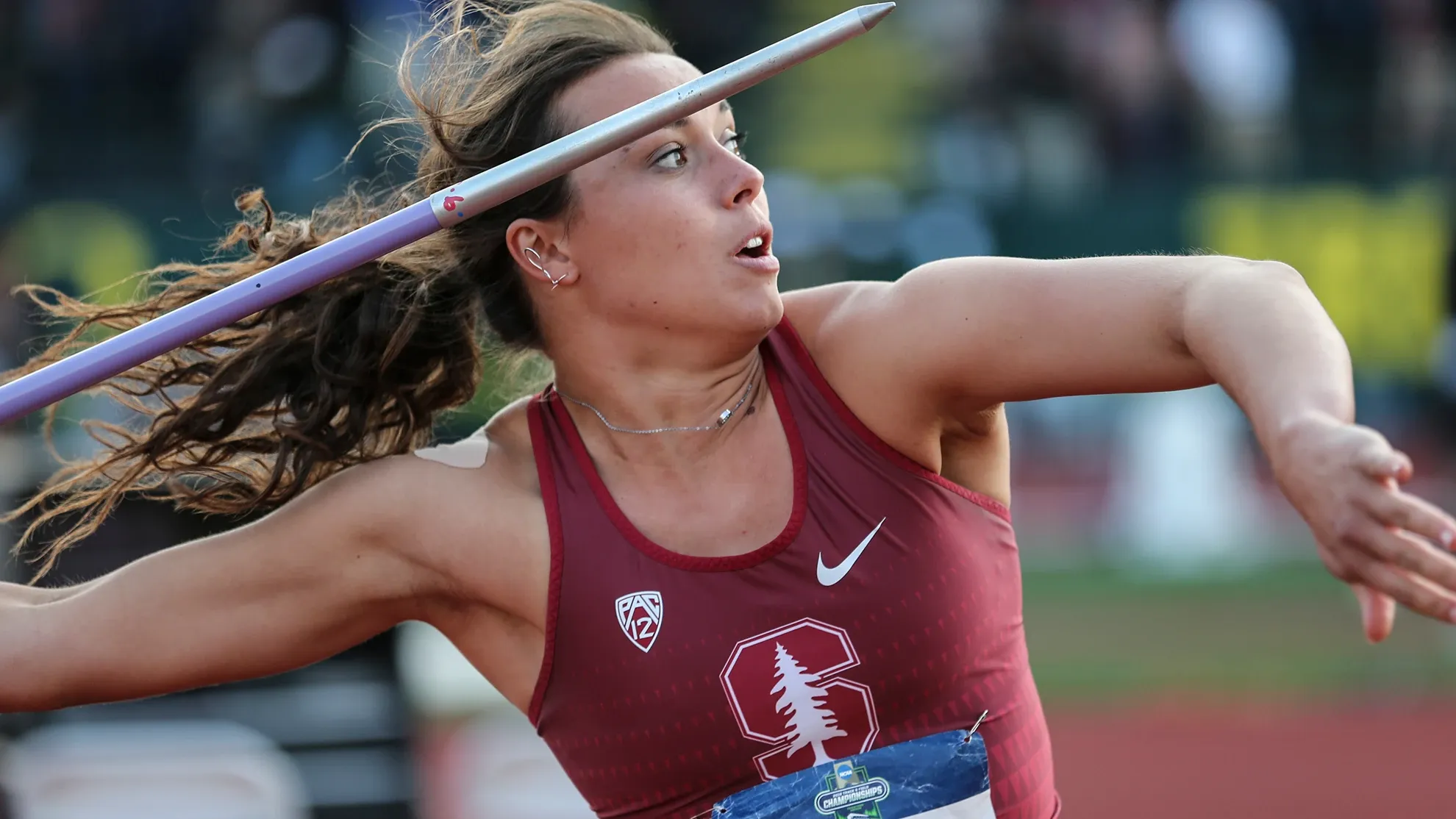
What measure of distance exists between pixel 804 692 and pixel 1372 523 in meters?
0.94

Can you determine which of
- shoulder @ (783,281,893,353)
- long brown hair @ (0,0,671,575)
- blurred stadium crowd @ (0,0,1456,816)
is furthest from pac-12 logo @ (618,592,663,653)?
blurred stadium crowd @ (0,0,1456,816)

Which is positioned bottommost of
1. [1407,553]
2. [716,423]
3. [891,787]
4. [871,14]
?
[891,787]

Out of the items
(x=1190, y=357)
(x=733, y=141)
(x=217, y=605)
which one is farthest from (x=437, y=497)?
(x=1190, y=357)

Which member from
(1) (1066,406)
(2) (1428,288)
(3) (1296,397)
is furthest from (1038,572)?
(3) (1296,397)

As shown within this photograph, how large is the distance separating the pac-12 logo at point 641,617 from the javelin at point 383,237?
607 mm

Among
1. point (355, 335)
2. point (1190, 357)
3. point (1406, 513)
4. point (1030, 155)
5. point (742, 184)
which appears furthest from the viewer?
point (1030, 155)

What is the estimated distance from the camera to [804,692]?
8.12ft

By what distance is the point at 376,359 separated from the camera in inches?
114

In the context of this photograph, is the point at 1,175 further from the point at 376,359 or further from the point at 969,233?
the point at 376,359

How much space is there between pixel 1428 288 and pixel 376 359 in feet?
26.8

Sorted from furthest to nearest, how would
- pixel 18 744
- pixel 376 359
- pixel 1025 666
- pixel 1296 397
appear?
pixel 18 744 < pixel 376 359 < pixel 1025 666 < pixel 1296 397

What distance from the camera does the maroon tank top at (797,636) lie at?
2479 millimetres

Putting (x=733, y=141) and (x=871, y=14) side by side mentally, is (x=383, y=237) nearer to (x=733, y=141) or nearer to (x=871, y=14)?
(x=733, y=141)

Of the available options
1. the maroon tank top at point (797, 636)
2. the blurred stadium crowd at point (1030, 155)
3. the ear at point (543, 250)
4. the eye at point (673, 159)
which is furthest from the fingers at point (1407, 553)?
the blurred stadium crowd at point (1030, 155)
